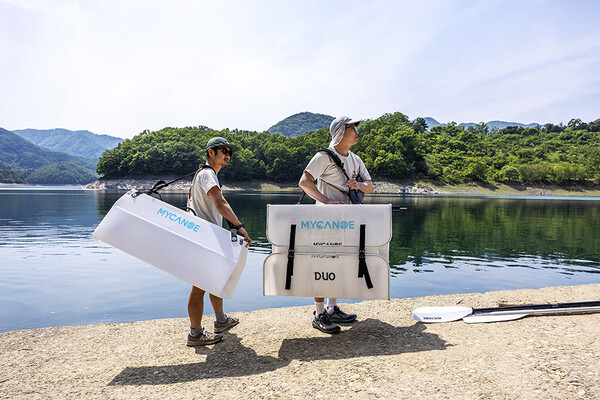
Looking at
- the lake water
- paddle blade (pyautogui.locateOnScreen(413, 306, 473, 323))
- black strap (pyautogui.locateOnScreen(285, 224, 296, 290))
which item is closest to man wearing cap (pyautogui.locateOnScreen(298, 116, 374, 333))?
black strap (pyautogui.locateOnScreen(285, 224, 296, 290))

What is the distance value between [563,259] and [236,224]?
14.7 m

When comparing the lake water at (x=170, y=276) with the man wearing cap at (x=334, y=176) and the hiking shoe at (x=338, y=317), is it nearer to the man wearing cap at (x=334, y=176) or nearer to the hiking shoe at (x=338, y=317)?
the hiking shoe at (x=338, y=317)

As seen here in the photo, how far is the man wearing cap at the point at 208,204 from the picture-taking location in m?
4.12

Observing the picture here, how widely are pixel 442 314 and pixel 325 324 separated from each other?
1.61 m

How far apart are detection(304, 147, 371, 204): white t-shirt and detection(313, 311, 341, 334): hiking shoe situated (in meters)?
1.45

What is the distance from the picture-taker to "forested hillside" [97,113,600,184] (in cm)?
11475

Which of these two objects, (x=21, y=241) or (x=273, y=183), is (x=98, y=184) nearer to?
(x=273, y=183)

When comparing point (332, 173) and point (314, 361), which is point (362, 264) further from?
point (332, 173)

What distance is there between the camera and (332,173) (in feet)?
15.5

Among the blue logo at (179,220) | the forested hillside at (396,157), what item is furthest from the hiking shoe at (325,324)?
the forested hillside at (396,157)

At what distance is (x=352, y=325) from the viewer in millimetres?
5043

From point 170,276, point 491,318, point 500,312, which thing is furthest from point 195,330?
point 170,276

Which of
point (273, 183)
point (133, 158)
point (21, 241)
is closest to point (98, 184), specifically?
point (133, 158)

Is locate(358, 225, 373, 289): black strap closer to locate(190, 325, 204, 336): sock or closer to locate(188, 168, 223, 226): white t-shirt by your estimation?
locate(188, 168, 223, 226): white t-shirt
